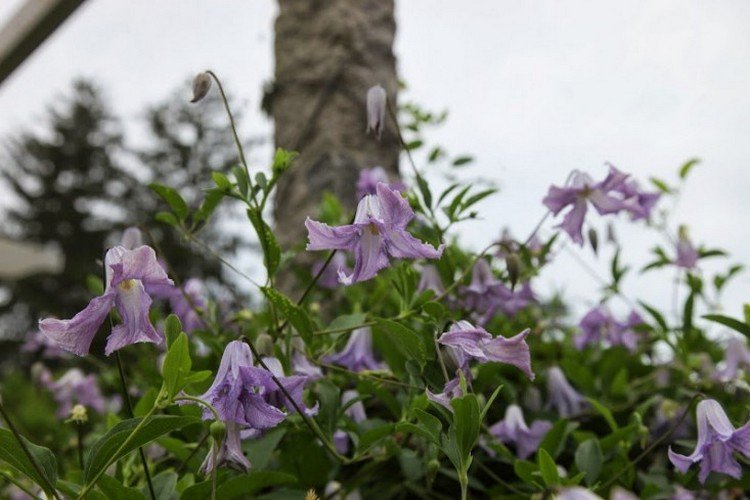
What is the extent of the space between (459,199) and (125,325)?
0.46 meters

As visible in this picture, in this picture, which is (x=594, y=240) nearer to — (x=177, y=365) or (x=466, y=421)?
(x=466, y=421)

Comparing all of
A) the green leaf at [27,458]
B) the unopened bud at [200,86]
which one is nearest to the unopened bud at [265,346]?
the green leaf at [27,458]

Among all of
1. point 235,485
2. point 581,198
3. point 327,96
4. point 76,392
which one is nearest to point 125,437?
point 235,485

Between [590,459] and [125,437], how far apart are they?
1.67 ft

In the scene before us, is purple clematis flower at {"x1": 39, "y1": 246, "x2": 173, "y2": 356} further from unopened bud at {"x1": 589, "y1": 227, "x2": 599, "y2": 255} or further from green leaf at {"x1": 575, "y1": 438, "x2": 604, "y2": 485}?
unopened bud at {"x1": 589, "y1": 227, "x2": 599, "y2": 255}

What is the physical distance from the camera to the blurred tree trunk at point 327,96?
6.05ft

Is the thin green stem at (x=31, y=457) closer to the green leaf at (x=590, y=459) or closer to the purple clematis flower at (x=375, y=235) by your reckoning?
the purple clematis flower at (x=375, y=235)

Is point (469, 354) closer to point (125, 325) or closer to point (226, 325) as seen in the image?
point (125, 325)

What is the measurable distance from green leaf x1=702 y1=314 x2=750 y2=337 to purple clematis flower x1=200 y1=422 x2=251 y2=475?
0.53 metres

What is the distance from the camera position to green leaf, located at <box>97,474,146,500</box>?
0.69m

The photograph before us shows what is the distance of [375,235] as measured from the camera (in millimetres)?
764

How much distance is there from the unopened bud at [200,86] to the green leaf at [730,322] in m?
0.63

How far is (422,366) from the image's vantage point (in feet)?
2.45

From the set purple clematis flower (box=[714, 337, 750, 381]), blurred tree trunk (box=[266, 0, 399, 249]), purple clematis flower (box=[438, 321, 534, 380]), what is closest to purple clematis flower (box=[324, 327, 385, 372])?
purple clematis flower (box=[438, 321, 534, 380])
